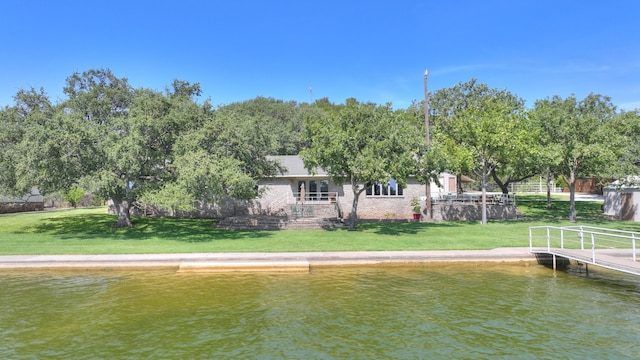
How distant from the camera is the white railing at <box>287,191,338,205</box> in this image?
29.9m

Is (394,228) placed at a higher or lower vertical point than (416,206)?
lower

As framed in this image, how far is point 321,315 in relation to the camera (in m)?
9.78

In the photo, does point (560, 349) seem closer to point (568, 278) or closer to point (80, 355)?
point (568, 278)

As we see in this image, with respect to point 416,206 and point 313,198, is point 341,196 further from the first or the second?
point 416,206

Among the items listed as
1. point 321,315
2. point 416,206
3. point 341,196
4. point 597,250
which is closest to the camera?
point 321,315

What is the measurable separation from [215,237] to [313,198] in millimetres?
11082

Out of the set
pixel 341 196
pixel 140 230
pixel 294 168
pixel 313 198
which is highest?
pixel 294 168

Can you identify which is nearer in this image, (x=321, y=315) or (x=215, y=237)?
(x=321, y=315)

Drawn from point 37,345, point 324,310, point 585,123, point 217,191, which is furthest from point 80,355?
→ point 585,123

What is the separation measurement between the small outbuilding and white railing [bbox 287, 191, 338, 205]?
18812 millimetres

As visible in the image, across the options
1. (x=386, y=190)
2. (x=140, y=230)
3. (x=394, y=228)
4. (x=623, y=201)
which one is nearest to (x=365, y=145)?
(x=394, y=228)

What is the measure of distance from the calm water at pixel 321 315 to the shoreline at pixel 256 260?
0.60m

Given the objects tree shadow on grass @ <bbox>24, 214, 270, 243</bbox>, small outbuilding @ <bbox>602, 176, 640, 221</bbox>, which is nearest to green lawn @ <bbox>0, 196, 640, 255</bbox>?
tree shadow on grass @ <bbox>24, 214, 270, 243</bbox>

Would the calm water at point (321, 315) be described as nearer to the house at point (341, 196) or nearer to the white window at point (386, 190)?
the house at point (341, 196)
